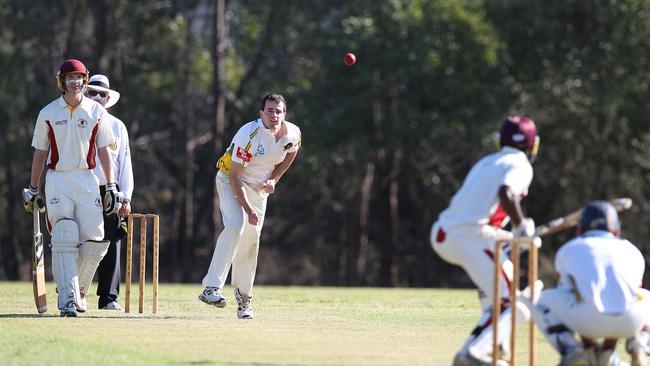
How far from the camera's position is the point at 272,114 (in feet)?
39.6

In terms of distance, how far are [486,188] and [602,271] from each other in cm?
92

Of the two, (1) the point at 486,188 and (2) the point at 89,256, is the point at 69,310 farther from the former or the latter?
(1) the point at 486,188

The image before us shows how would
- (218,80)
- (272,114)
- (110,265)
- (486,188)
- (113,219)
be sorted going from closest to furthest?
(486,188) → (272,114) → (113,219) → (110,265) → (218,80)

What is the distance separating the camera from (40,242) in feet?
41.1

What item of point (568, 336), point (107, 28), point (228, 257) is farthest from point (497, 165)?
point (107, 28)

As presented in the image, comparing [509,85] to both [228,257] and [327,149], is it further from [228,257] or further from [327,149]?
[228,257]

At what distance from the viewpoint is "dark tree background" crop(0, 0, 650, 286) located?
3447 centimetres

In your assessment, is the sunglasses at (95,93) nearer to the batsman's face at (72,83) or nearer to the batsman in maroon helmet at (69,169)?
the batsman in maroon helmet at (69,169)

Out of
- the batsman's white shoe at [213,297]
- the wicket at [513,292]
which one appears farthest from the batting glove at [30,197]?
the wicket at [513,292]

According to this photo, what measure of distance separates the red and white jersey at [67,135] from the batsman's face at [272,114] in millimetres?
1394

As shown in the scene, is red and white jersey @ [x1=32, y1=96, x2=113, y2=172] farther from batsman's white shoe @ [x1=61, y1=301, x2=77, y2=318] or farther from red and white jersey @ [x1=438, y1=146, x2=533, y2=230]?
red and white jersey @ [x1=438, y1=146, x2=533, y2=230]

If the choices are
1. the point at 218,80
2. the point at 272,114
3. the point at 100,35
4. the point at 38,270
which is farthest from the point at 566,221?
Answer: the point at 100,35

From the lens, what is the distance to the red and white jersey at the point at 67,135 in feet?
39.0

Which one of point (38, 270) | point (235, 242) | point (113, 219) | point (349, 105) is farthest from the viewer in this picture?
Result: point (349, 105)
